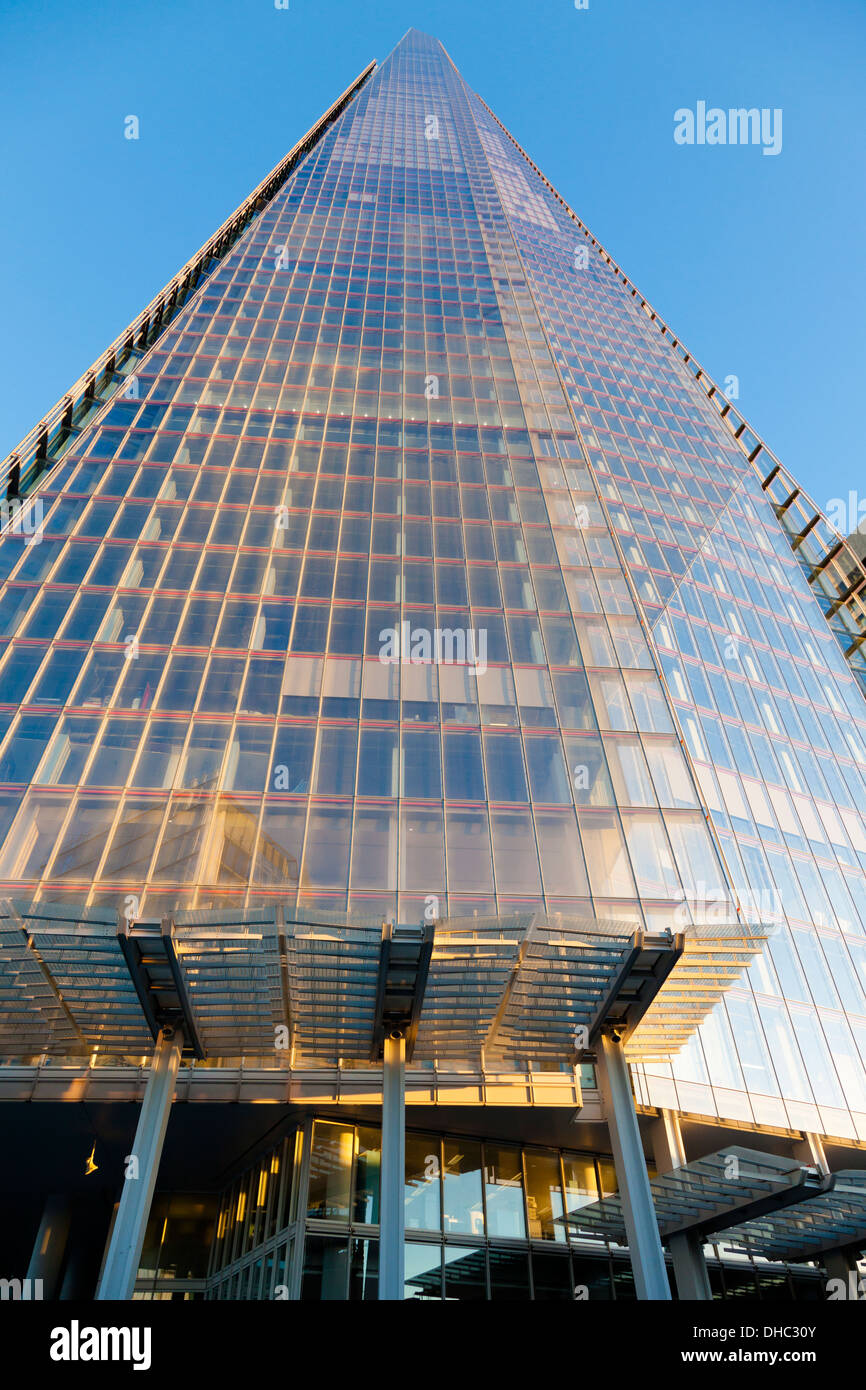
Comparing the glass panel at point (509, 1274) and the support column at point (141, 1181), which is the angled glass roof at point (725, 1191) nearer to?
the glass panel at point (509, 1274)

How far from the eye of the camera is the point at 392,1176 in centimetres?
1653

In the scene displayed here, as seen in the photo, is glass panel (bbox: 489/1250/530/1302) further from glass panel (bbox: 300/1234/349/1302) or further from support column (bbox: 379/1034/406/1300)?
support column (bbox: 379/1034/406/1300)

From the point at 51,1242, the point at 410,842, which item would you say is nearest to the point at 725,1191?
the point at 410,842

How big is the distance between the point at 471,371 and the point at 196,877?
29648 millimetres

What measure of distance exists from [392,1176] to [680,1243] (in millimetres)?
9831

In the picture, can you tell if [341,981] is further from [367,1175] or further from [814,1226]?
[814,1226]

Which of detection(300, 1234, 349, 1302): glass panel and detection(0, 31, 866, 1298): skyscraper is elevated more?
detection(0, 31, 866, 1298): skyscraper

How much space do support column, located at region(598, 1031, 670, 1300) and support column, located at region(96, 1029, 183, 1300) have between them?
8674 mm

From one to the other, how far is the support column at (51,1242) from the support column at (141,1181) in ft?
37.6

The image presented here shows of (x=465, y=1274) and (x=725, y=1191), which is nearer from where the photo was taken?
(x=725, y=1191)

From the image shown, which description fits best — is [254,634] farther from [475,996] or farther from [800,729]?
[800,729]

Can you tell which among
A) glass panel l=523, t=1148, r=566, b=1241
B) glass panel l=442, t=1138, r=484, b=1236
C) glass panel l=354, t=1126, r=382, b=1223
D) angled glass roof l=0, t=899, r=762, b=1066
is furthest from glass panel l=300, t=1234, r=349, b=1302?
angled glass roof l=0, t=899, r=762, b=1066

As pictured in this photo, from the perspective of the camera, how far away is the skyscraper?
18172 mm
